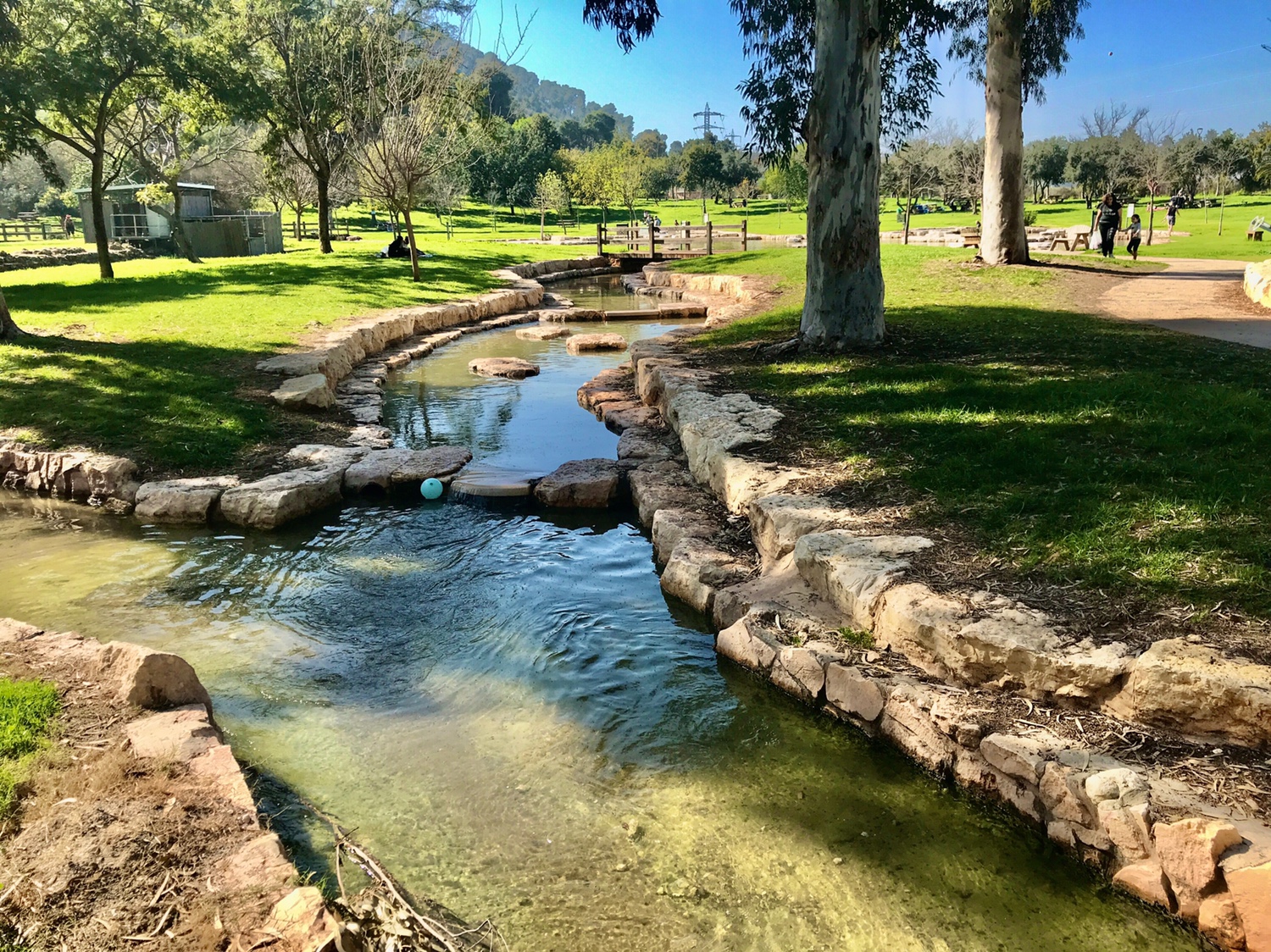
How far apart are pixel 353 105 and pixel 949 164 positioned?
43.6 metres

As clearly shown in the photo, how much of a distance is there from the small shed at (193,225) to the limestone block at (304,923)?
106ft

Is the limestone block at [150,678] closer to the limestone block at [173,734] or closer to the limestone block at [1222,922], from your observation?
the limestone block at [173,734]

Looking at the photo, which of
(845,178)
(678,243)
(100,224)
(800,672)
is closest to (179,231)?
(100,224)

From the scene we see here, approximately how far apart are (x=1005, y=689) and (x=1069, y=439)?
2782 mm

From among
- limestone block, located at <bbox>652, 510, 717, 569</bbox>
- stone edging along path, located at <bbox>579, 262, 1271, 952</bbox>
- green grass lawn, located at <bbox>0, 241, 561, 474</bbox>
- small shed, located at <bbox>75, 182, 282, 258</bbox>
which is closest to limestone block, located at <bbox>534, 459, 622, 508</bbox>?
limestone block, located at <bbox>652, 510, 717, 569</bbox>

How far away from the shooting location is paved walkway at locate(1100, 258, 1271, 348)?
10.3 m

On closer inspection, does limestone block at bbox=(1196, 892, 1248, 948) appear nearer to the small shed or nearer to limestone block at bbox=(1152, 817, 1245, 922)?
limestone block at bbox=(1152, 817, 1245, 922)

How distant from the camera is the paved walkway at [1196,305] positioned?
407 inches

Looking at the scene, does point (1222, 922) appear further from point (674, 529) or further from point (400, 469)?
point (400, 469)

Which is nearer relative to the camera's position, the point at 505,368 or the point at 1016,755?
the point at 1016,755

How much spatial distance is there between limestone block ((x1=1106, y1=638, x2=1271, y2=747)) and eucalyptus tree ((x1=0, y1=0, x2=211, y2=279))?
19.8 meters

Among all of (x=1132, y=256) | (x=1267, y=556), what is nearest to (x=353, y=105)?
(x=1132, y=256)

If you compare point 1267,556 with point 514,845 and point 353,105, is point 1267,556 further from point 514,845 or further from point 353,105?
point 353,105

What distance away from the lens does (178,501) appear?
7266 millimetres
